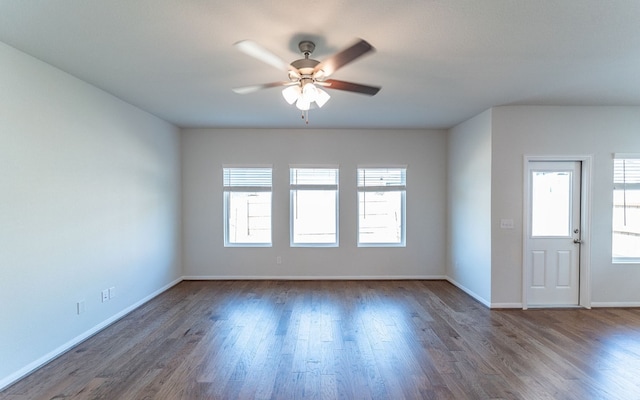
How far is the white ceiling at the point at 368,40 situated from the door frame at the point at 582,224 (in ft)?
2.45

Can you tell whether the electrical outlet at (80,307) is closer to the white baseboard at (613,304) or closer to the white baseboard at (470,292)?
the white baseboard at (470,292)

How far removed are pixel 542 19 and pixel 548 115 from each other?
2.56 m

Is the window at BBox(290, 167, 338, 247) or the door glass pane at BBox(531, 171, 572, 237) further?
the window at BBox(290, 167, 338, 247)

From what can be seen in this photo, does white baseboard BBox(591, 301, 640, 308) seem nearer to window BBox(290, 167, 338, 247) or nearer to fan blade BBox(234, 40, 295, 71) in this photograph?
window BBox(290, 167, 338, 247)

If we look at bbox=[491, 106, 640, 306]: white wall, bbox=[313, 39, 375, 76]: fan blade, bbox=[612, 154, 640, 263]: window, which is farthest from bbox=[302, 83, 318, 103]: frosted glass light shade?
bbox=[612, 154, 640, 263]: window

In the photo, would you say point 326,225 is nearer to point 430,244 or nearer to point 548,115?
point 430,244

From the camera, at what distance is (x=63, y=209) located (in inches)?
116

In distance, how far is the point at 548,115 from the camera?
4090 millimetres

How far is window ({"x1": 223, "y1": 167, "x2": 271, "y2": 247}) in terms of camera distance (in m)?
5.48

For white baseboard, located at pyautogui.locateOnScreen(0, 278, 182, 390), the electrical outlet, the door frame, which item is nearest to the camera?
white baseboard, located at pyautogui.locateOnScreen(0, 278, 182, 390)

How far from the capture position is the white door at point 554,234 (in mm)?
4125

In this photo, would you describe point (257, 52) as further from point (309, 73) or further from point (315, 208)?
point (315, 208)

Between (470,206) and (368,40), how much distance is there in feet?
11.0

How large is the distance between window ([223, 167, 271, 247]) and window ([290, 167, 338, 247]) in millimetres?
513
